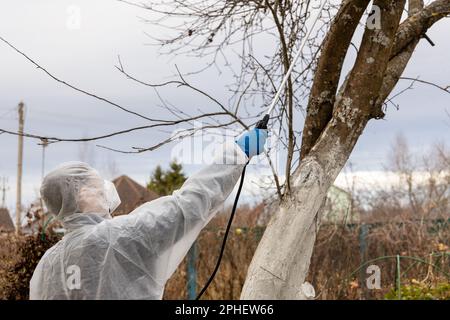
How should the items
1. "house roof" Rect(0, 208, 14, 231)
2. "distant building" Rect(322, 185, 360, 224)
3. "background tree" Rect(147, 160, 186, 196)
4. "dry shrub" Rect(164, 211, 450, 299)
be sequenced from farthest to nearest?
"background tree" Rect(147, 160, 186, 196) < "distant building" Rect(322, 185, 360, 224) < "dry shrub" Rect(164, 211, 450, 299) < "house roof" Rect(0, 208, 14, 231)

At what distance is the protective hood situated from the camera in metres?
2.63

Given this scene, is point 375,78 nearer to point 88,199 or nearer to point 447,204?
point 88,199

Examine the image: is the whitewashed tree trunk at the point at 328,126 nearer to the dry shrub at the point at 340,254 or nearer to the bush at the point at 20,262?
the bush at the point at 20,262

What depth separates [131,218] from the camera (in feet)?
8.30

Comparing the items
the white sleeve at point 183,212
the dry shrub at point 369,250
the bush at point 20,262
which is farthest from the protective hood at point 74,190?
the dry shrub at point 369,250

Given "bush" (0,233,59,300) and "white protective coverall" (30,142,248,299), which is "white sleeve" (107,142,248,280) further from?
"bush" (0,233,59,300)

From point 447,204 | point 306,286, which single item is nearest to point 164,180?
point 447,204

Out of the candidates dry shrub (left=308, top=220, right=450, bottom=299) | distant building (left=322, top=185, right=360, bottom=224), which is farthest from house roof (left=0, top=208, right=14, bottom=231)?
distant building (left=322, top=185, right=360, bottom=224)

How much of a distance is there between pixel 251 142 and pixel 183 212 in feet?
1.48

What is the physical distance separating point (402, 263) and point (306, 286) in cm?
558

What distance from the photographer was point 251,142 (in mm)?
2736

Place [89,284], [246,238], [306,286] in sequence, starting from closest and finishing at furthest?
[89,284] → [306,286] → [246,238]

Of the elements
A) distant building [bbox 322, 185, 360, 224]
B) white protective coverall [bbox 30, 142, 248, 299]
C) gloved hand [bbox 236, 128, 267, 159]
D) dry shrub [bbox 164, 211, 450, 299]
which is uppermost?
gloved hand [bbox 236, 128, 267, 159]

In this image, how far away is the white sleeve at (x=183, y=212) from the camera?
2.51 m
